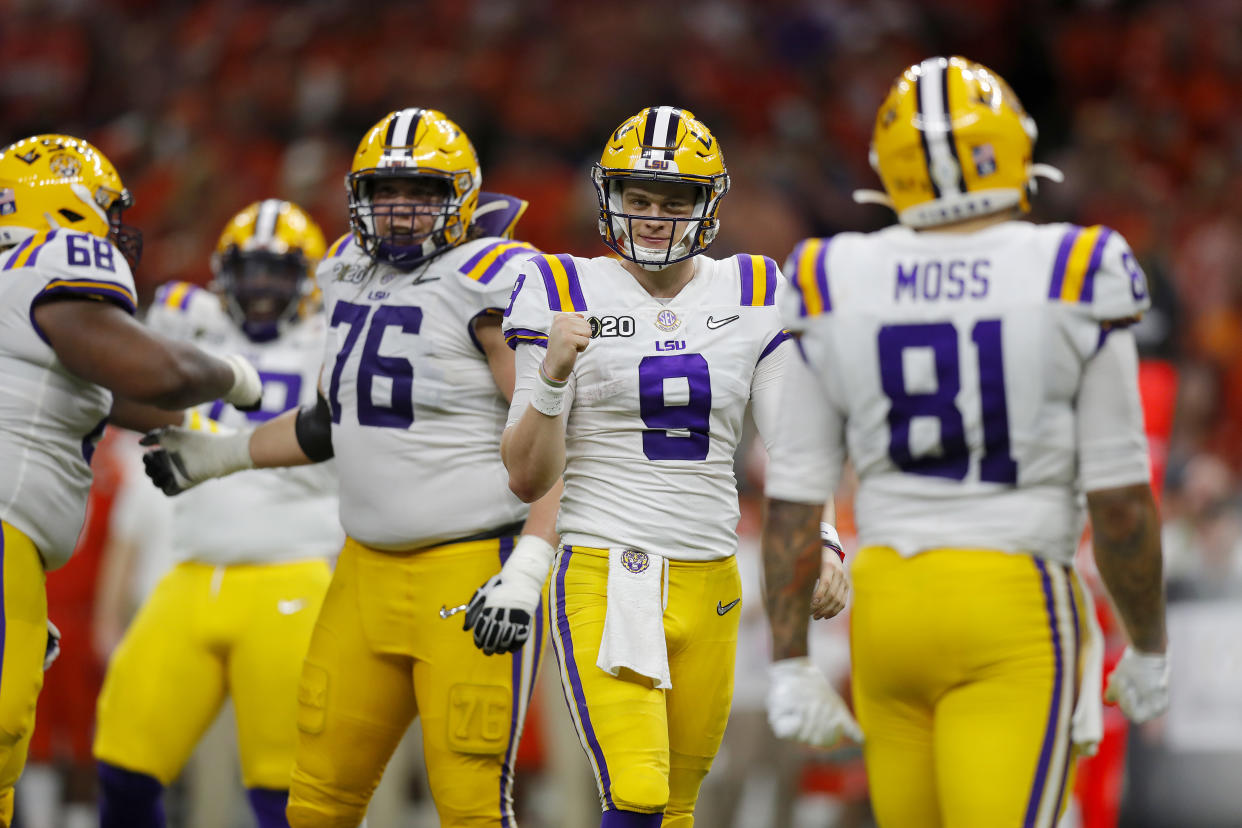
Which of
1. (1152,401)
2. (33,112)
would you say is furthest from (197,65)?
(1152,401)

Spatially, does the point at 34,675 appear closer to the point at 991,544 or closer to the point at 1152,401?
the point at 991,544

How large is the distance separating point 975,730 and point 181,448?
2355 mm

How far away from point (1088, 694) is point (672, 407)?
3.58 ft

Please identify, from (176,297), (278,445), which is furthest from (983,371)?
(176,297)

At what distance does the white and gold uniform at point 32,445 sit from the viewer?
360 centimetres

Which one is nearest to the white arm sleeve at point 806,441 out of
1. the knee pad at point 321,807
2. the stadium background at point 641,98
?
the knee pad at point 321,807

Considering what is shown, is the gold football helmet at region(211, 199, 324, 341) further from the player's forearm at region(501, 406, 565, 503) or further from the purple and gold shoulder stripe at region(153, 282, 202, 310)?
the player's forearm at region(501, 406, 565, 503)

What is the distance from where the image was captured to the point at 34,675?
3.63 m

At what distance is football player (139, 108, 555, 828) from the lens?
3701 millimetres

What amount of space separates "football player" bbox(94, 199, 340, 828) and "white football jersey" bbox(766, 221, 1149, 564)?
6.66 ft

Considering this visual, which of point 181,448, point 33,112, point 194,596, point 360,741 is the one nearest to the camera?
point 360,741

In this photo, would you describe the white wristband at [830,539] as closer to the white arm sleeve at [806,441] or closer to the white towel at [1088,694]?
the white arm sleeve at [806,441]

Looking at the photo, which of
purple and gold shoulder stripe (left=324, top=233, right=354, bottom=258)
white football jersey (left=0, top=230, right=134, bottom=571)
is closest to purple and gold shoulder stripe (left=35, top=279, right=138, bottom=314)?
white football jersey (left=0, top=230, right=134, bottom=571)

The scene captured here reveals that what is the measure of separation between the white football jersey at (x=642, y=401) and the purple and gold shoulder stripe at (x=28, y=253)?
116cm
